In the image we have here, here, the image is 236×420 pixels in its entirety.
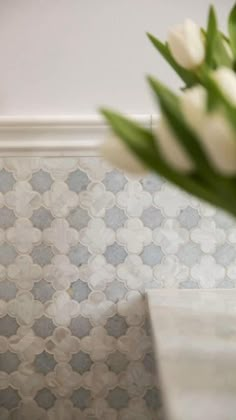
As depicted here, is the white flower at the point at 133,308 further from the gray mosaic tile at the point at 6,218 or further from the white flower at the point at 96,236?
the gray mosaic tile at the point at 6,218

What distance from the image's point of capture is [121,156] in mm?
431

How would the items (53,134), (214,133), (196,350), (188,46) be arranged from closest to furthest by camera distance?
(214,133) < (188,46) < (196,350) < (53,134)

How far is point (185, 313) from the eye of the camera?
0.88 meters

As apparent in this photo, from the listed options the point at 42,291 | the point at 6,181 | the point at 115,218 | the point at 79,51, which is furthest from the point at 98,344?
the point at 79,51

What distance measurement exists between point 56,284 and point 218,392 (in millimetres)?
469

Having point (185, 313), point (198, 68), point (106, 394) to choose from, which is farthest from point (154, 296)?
point (198, 68)

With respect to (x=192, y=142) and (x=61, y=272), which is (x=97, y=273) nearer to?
(x=61, y=272)

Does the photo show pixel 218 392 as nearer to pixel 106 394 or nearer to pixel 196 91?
pixel 196 91

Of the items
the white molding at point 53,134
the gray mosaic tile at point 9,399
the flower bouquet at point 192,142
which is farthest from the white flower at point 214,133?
the gray mosaic tile at point 9,399

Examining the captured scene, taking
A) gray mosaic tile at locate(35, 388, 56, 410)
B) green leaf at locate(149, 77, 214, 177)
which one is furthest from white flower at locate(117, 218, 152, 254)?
green leaf at locate(149, 77, 214, 177)

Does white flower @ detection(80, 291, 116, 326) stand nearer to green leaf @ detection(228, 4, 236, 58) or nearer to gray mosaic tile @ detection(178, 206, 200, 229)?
gray mosaic tile @ detection(178, 206, 200, 229)

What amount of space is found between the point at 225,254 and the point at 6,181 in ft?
1.48

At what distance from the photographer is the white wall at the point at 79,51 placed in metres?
0.96

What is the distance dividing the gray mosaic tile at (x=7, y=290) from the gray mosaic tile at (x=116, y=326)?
195 mm
